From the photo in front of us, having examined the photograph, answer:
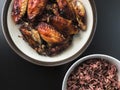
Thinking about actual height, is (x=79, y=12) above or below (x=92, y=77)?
above

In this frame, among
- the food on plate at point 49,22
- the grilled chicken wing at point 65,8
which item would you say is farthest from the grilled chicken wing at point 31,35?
the grilled chicken wing at point 65,8

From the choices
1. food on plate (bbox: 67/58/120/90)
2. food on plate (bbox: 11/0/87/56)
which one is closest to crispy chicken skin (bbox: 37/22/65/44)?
food on plate (bbox: 11/0/87/56)

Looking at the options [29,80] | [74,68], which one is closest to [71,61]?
[74,68]

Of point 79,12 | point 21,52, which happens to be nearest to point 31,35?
point 21,52

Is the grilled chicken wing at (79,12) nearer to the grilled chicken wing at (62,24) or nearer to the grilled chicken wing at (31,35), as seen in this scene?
the grilled chicken wing at (62,24)

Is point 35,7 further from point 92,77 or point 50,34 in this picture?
point 92,77

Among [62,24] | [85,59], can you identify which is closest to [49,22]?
[62,24]

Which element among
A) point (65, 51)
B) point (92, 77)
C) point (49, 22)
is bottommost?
point (92, 77)
